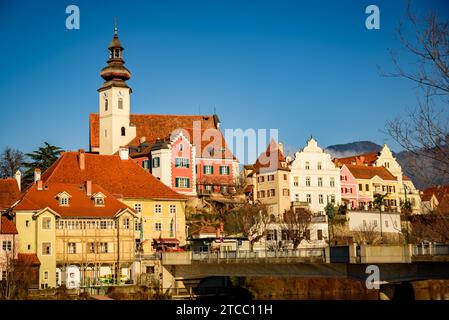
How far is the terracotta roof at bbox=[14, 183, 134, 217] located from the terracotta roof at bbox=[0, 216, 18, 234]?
124 cm

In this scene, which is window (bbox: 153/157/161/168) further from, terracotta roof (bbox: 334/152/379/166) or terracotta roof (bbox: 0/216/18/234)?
terracotta roof (bbox: 334/152/379/166)

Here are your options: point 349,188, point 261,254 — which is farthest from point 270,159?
point 261,254

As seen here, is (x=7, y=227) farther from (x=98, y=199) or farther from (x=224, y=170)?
(x=224, y=170)

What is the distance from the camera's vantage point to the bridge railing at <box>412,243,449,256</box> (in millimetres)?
41438

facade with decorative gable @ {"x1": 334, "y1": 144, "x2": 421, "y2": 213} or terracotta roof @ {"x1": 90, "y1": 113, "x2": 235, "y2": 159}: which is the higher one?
terracotta roof @ {"x1": 90, "y1": 113, "x2": 235, "y2": 159}

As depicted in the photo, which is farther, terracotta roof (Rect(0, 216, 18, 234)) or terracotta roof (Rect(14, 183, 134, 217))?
terracotta roof (Rect(14, 183, 134, 217))

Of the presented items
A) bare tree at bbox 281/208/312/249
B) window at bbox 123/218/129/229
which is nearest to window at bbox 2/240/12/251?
window at bbox 123/218/129/229

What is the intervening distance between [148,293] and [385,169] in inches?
2253

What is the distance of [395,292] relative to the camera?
166 ft

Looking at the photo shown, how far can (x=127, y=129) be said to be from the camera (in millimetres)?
95875

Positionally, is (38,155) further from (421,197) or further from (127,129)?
(421,197)

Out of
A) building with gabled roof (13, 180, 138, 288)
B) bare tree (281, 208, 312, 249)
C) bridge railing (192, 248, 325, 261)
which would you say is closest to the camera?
bridge railing (192, 248, 325, 261)

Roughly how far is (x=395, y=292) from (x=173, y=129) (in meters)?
50.4
